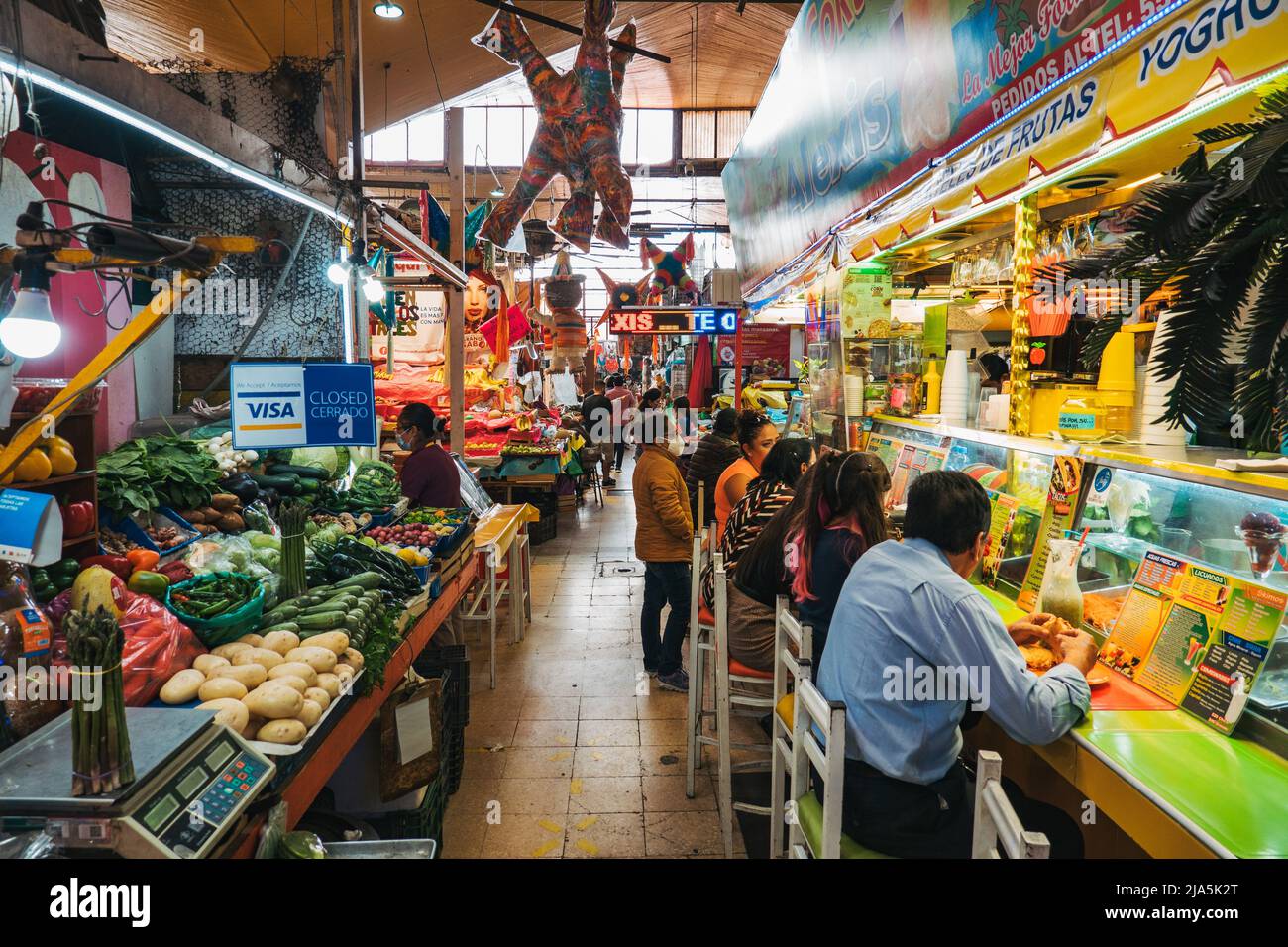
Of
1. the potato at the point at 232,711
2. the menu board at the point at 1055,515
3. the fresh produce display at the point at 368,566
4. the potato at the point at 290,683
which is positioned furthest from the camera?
the fresh produce display at the point at 368,566

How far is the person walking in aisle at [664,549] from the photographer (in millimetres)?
5395

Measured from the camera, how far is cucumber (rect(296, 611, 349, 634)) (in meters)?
3.01

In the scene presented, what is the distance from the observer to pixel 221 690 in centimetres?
241

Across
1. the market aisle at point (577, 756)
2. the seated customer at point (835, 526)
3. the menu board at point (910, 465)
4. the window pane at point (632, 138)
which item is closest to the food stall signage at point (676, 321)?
the market aisle at point (577, 756)

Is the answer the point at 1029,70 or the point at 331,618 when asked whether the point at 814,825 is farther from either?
the point at 1029,70

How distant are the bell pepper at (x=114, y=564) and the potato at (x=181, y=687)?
0.97 metres

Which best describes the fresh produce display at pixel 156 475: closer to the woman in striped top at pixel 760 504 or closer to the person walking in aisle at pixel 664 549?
the person walking in aisle at pixel 664 549

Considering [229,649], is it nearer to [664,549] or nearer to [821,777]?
[821,777]

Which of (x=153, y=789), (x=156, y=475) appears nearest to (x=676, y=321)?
(x=156, y=475)

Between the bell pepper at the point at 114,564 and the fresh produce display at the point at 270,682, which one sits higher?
the bell pepper at the point at 114,564

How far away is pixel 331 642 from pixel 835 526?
6.60ft

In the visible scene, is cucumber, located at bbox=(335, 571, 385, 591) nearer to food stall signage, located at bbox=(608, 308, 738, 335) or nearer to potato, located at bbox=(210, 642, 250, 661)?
potato, located at bbox=(210, 642, 250, 661)
